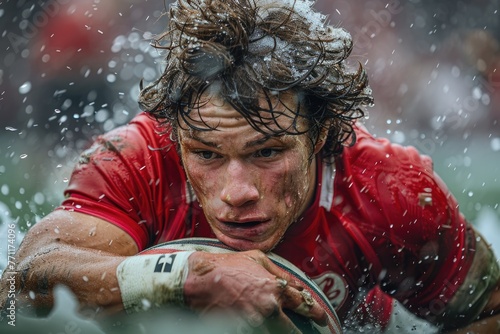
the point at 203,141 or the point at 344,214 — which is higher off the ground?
the point at 203,141

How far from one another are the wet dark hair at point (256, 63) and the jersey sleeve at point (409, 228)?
0.31m

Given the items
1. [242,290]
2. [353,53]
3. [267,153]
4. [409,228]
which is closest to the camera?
[242,290]

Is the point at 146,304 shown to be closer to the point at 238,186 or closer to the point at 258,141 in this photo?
the point at 238,186

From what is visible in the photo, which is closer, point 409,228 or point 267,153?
point 267,153

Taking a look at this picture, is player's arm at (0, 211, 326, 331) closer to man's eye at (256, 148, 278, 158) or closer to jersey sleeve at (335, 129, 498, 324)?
man's eye at (256, 148, 278, 158)

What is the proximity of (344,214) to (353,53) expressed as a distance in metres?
3.93

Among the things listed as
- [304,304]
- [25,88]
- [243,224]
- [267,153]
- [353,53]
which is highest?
[353,53]

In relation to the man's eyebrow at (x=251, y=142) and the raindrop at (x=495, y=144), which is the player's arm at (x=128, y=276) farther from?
the raindrop at (x=495, y=144)

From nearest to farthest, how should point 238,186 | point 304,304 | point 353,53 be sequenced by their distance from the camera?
point 304,304
point 238,186
point 353,53

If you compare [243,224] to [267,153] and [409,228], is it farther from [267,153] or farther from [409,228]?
[409,228]

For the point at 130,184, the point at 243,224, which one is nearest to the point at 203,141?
the point at 243,224

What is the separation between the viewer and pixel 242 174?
2.91 m

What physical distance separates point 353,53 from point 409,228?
392 cm

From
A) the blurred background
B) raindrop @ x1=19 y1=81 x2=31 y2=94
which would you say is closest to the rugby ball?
the blurred background
